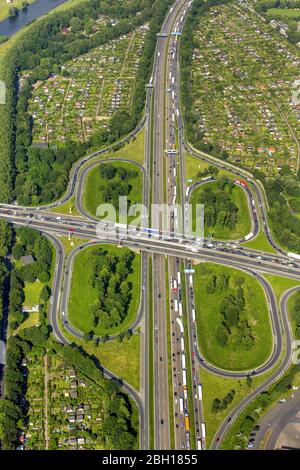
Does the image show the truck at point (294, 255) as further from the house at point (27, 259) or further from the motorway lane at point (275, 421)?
the house at point (27, 259)

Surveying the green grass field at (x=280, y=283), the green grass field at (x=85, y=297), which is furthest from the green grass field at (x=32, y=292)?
the green grass field at (x=280, y=283)

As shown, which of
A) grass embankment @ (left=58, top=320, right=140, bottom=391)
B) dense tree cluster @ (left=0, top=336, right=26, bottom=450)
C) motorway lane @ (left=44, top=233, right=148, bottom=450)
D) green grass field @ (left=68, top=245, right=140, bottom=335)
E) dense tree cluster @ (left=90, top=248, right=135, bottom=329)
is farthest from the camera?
green grass field @ (left=68, top=245, right=140, bottom=335)

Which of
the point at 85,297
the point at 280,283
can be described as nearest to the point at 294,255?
the point at 280,283

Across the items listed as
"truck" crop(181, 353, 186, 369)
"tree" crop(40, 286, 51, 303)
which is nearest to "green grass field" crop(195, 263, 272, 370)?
"truck" crop(181, 353, 186, 369)

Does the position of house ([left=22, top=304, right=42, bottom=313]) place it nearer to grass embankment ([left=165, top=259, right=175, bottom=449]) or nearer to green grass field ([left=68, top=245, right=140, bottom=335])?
green grass field ([left=68, top=245, right=140, bottom=335])
